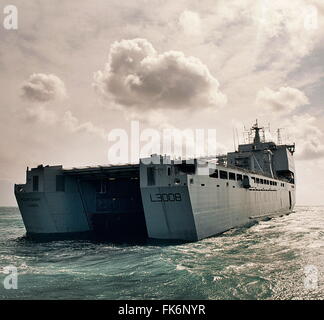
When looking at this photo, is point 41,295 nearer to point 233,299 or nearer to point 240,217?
point 233,299

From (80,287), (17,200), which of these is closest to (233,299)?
(80,287)

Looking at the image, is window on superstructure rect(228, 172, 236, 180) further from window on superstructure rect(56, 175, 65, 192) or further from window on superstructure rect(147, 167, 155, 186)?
window on superstructure rect(56, 175, 65, 192)

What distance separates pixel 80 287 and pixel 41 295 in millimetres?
1630

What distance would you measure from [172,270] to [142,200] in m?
9.38

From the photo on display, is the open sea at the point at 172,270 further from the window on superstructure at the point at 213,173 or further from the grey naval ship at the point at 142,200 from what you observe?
the window on superstructure at the point at 213,173

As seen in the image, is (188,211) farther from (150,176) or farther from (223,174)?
(223,174)

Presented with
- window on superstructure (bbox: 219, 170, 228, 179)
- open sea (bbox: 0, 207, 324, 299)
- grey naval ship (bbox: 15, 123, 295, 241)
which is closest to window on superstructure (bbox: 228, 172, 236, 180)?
grey naval ship (bbox: 15, 123, 295, 241)

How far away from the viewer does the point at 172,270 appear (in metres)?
15.1

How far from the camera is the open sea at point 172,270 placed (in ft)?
38.5

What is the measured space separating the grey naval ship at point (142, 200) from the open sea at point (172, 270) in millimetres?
2463

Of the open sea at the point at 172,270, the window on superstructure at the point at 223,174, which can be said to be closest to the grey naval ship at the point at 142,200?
the window on superstructure at the point at 223,174

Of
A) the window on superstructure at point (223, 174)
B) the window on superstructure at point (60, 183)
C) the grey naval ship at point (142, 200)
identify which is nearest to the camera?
the grey naval ship at point (142, 200)

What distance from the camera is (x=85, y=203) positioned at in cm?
3198

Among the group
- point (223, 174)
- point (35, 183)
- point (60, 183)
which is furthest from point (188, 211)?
point (35, 183)
